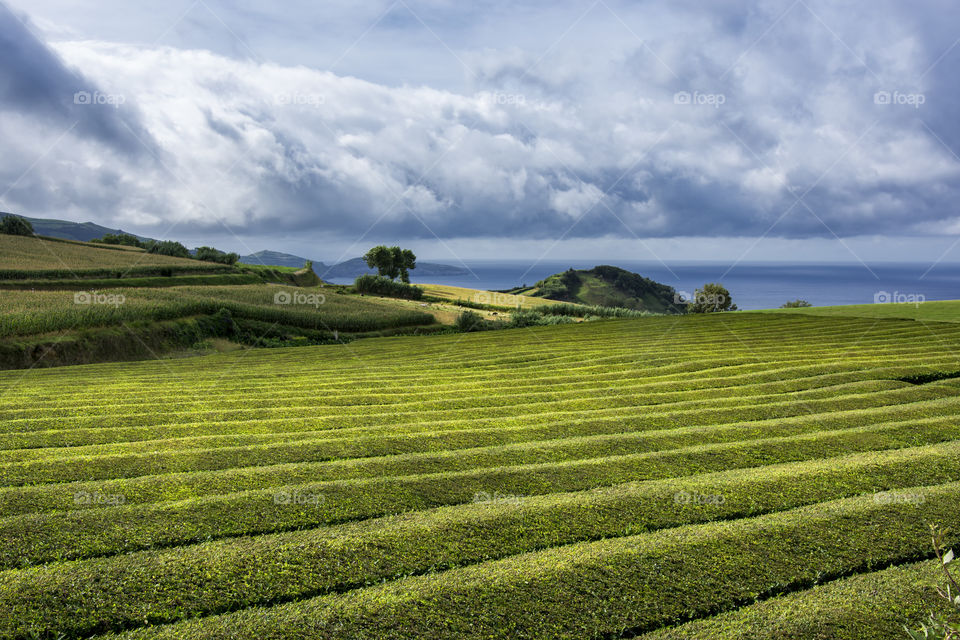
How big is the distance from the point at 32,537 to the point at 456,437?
5046 millimetres

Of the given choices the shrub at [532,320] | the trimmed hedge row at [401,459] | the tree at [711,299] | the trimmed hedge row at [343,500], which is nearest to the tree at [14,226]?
the shrub at [532,320]

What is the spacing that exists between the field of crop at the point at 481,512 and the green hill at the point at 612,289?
10418 centimetres

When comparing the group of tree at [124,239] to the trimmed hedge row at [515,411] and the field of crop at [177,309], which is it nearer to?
the field of crop at [177,309]

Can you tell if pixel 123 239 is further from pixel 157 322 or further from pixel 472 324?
pixel 472 324

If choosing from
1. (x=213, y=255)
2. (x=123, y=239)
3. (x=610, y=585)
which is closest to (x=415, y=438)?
(x=610, y=585)

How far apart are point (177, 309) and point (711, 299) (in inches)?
2670

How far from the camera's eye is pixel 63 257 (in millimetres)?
48969

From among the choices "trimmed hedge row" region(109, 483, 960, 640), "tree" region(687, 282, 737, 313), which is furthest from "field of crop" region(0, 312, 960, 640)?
"tree" region(687, 282, 737, 313)

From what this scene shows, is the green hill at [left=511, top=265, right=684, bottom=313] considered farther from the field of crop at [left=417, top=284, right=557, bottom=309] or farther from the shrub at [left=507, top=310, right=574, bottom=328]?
the shrub at [left=507, top=310, right=574, bottom=328]

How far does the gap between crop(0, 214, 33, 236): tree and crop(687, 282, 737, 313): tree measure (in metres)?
86.3

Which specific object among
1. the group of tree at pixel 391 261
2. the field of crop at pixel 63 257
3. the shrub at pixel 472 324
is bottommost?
the shrub at pixel 472 324

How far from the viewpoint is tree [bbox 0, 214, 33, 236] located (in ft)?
195

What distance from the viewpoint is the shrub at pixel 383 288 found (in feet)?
200

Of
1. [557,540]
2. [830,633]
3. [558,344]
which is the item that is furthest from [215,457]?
[558,344]
